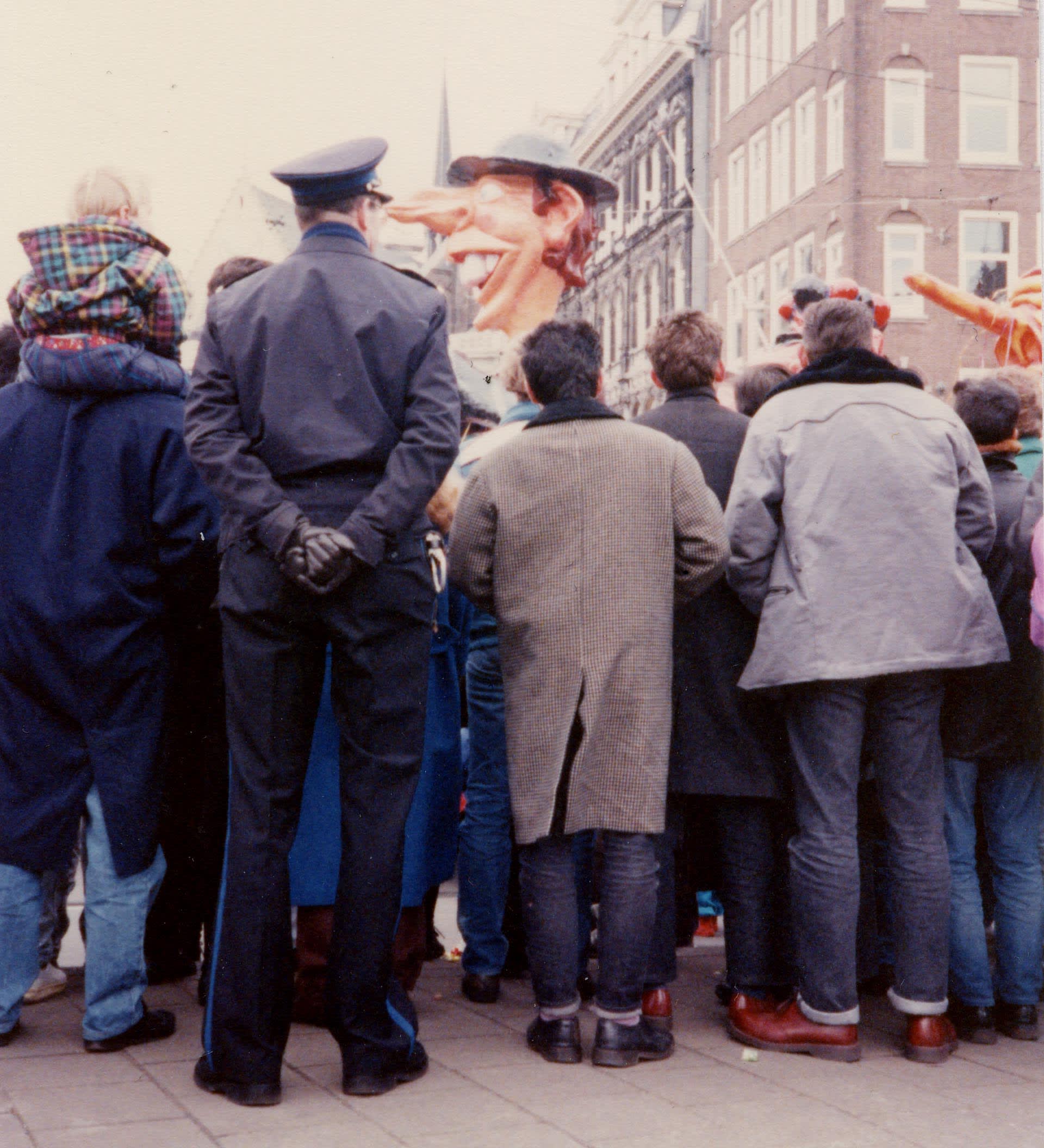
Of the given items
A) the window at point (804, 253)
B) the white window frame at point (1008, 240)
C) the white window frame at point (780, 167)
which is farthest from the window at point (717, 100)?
the white window frame at point (1008, 240)

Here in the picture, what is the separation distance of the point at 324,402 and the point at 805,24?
15690 mm

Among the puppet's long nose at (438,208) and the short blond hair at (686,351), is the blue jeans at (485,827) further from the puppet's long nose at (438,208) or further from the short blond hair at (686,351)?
the puppet's long nose at (438,208)

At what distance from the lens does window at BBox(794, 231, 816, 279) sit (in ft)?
72.7

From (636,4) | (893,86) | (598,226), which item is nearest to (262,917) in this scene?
(598,226)

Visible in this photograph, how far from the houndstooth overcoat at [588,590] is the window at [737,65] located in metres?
12.7

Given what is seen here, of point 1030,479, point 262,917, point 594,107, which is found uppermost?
point 594,107

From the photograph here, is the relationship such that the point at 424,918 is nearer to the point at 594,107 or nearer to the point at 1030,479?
the point at 1030,479

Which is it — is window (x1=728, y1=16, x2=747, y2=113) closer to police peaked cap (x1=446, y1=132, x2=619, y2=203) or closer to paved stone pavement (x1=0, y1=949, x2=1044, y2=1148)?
police peaked cap (x1=446, y1=132, x2=619, y2=203)

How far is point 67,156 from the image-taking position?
4.65m

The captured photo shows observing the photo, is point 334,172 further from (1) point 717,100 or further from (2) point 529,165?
(1) point 717,100

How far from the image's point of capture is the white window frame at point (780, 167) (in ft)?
67.6

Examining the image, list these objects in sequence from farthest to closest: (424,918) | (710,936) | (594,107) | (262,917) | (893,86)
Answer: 1. (893,86)
2. (594,107)
3. (710,936)
4. (424,918)
5. (262,917)

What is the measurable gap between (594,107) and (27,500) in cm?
532

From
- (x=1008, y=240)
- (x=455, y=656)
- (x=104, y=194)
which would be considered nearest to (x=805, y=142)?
(x=1008, y=240)
